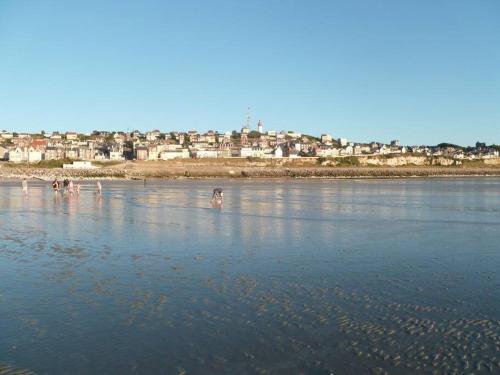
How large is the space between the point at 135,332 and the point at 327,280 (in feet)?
14.6

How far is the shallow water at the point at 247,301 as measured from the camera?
6.51 metres

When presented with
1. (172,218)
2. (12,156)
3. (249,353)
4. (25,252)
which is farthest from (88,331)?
(12,156)

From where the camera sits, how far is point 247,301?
8.93 metres

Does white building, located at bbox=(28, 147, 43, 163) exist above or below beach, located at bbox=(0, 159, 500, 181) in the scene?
above

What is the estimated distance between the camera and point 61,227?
1852 centimetres

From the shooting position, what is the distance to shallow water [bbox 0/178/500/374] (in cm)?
651

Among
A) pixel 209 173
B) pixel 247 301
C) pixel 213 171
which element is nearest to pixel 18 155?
pixel 213 171

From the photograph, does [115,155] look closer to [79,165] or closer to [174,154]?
[174,154]

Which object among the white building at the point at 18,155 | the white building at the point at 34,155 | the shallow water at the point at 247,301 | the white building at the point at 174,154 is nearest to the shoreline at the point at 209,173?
the white building at the point at 174,154

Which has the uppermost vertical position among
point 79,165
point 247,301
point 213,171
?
point 79,165

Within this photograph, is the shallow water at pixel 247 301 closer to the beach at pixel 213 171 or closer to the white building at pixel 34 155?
the beach at pixel 213 171

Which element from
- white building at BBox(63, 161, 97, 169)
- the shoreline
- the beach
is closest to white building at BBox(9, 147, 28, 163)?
the beach

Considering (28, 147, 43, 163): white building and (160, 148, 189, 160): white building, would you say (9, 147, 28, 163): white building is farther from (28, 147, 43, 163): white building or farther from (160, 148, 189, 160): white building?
(160, 148, 189, 160): white building

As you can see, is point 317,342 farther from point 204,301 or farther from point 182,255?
point 182,255
